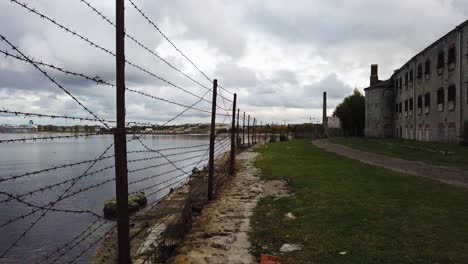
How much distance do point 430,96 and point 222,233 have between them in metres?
33.4

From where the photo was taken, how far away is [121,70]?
216 inches

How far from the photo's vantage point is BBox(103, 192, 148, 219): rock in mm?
18844

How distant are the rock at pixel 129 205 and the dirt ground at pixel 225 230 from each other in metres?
6.96

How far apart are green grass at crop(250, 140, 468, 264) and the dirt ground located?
0.29 metres

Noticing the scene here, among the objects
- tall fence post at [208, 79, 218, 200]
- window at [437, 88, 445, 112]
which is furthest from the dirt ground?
window at [437, 88, 445, 112]

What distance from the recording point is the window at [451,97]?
3139cm

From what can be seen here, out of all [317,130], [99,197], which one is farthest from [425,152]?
[317,130]

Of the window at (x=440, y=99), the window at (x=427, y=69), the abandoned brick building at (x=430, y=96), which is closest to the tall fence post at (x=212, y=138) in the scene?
the abandoned brick building at (x=430, y=96)

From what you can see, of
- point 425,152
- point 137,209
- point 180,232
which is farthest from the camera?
point 425,152

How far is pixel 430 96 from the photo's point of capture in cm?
3681

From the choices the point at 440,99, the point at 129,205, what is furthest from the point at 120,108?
the point at 440,99

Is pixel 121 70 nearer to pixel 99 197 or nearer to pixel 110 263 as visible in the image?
pixel 110 263

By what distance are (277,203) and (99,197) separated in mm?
16335

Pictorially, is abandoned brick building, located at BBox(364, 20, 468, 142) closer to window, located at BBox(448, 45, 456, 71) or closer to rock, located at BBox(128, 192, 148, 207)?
window, located at BBox(448, 45, 456, 71)
